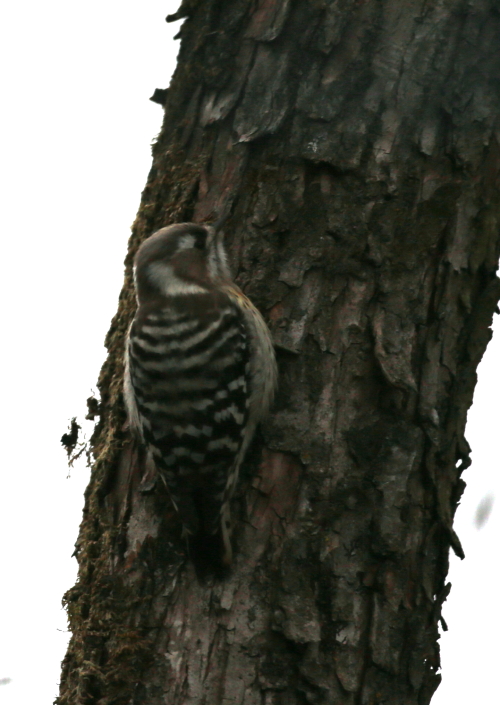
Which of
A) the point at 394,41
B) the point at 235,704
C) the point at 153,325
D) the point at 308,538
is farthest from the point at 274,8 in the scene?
the point at 235,704

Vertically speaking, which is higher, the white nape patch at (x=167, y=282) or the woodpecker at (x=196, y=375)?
the white nape patch at (x=167, y=282)

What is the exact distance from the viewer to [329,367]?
337 cm

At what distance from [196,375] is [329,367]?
63cm

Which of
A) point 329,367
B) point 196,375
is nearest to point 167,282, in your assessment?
point 196,375

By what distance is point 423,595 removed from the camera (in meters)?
3.19

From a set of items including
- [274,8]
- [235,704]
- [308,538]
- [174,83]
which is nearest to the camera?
[235,704]

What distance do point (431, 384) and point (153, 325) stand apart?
1.30 m

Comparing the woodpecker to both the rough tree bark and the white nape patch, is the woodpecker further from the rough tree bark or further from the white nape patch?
the rough tree bark

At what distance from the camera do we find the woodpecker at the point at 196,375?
3.46 m

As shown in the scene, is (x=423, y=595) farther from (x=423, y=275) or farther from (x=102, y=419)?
(x=102, y=419)

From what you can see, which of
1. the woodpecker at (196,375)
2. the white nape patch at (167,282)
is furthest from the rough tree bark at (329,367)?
the white nape patch at (167,282)

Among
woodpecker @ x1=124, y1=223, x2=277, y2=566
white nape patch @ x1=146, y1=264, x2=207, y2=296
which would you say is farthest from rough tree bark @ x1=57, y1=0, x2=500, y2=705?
white nape patch @ x1=146, y1=264, x2=207, y2=296

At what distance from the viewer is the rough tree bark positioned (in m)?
3.07

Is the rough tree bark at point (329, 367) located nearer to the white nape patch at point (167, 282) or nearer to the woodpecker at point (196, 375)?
the woodpecker at point (196, 375)
